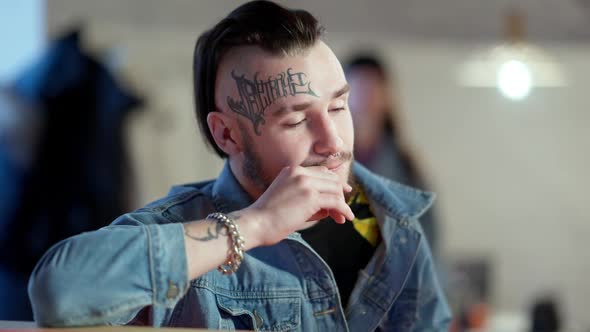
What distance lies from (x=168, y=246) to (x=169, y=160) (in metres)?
2.86

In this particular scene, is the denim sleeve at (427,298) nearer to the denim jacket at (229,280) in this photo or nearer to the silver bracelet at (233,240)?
the denim jacket at (229,280)

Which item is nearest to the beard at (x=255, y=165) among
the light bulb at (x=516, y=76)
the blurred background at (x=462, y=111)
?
the light bulb at (x=516, y=76)

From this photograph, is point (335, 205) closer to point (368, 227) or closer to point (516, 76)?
point (368, 227)

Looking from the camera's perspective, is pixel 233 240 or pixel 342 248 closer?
pixel 233 240

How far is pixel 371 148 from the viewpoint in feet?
8.61

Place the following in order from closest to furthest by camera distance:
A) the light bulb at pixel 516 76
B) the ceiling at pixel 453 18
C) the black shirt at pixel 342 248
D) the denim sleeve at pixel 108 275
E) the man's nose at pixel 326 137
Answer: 1. the denim sleeve at pixel 108 275
2. the man's nose at pixel 326 137
3. the black shirt at pixel 342 248
4. the light bulb at pixel 516 76
5. the ceiling at pixel 453 18

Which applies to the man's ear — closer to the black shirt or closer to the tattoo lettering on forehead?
the tattoo lettering on forehead

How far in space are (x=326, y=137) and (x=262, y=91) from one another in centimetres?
9

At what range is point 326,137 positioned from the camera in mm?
927

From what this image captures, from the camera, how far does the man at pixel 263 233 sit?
824 millimetres

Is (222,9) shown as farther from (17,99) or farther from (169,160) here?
(17,99)

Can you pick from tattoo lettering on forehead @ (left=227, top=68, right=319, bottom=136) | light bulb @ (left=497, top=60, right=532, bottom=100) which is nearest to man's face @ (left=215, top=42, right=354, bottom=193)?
tattoo lettering on forehead @ (left=227, top=68, right=319, bottom=136)

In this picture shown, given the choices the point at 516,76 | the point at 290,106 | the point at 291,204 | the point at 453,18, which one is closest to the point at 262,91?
the point at 290,106

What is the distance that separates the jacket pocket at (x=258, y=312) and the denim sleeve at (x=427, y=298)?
0.19m
